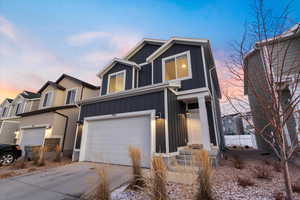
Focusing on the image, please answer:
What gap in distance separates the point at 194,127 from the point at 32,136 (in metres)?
12.7

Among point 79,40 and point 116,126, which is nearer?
point 116,126

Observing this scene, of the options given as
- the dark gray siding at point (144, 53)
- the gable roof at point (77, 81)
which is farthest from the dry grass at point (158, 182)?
the gable roof at point (77, 81)

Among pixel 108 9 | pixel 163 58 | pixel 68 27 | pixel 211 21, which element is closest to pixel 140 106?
pixel 163 58

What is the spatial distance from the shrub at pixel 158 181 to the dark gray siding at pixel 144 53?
8897 mm

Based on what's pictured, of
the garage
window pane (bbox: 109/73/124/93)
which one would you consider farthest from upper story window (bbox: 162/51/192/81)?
window pane (bbox: 109/73/124/93)

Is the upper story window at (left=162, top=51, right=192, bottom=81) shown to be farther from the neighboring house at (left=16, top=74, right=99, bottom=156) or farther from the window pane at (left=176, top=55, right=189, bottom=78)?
the neighboring house at (left=16, top=74, right=99, bottom=156)

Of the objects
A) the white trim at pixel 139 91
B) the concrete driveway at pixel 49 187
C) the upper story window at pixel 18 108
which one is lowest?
the concrete driveway at pixel 49 187

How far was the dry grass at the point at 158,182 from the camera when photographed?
2.36 m

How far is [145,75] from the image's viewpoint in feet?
31.9

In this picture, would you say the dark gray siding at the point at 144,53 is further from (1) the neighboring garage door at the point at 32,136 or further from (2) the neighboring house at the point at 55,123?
(1) the neighboring garage door at the point at 32,136

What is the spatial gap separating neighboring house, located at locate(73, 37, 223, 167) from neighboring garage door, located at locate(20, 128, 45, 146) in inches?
172

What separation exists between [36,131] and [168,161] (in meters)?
11.3

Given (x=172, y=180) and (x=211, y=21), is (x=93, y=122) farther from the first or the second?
(x=211, y=21)

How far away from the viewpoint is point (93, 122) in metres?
8.16
